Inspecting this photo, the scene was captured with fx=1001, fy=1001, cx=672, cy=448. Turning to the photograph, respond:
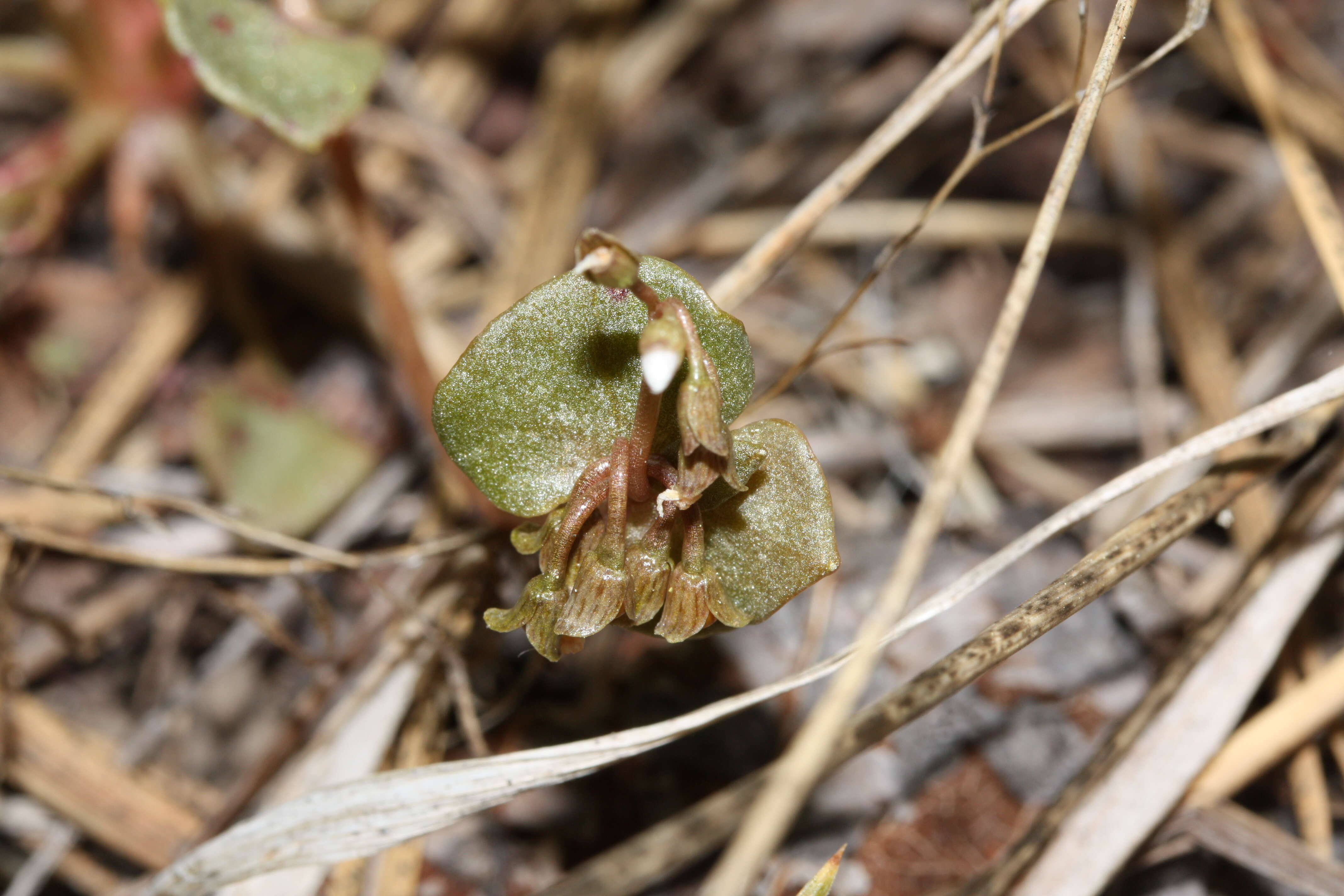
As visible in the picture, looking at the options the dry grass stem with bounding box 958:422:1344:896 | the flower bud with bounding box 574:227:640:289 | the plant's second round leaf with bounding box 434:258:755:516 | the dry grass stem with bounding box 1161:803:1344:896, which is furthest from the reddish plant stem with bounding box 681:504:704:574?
the dry grass stem with bounding box 1161:803:1344:896

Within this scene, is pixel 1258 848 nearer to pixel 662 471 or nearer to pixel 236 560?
pixel 662 471

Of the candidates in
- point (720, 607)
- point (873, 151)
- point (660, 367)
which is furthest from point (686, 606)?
point (873, 151)

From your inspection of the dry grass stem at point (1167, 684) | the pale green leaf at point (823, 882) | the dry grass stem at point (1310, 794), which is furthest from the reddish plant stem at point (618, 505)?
the dry grass stem at point (1310, 794)

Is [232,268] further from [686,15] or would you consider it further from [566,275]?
[566,275]

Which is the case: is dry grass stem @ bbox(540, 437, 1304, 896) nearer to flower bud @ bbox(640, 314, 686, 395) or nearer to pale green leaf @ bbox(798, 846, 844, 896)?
pale green leaf @ bbox(798, 846, 844, 896)

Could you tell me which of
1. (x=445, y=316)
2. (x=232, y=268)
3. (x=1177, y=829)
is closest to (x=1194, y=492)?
(x=1177, y=829)

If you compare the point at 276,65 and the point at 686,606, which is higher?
the point at 276,65
